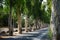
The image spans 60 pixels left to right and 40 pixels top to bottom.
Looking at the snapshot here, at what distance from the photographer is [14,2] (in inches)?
1048

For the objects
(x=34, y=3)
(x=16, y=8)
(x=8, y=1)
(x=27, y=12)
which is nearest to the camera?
(x=8, y=1)

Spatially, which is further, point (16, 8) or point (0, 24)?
point (0, 24)

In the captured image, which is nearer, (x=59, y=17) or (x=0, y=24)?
(x=59, y=17)

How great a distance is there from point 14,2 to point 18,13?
373 centimetres

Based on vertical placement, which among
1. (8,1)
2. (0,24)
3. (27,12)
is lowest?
(0,24)

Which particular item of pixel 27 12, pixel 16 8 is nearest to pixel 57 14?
pixel 16 8

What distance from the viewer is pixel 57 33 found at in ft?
37.6

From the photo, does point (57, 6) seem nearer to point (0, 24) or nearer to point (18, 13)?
point (18, 13)

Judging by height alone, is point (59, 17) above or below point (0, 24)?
above

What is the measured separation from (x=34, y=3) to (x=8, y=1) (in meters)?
20.8

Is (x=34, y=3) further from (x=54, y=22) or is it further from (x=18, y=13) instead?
(x=54, y=22)

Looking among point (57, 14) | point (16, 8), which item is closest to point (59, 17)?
point (57, 14)

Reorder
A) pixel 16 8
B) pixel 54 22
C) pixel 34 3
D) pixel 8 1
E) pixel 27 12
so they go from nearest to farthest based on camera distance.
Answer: pixel 54 22
pixel 8 1
pixel 16 8
pixel 27 12
pixel 34 3

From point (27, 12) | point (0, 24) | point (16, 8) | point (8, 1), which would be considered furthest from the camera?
point (0, 24)
